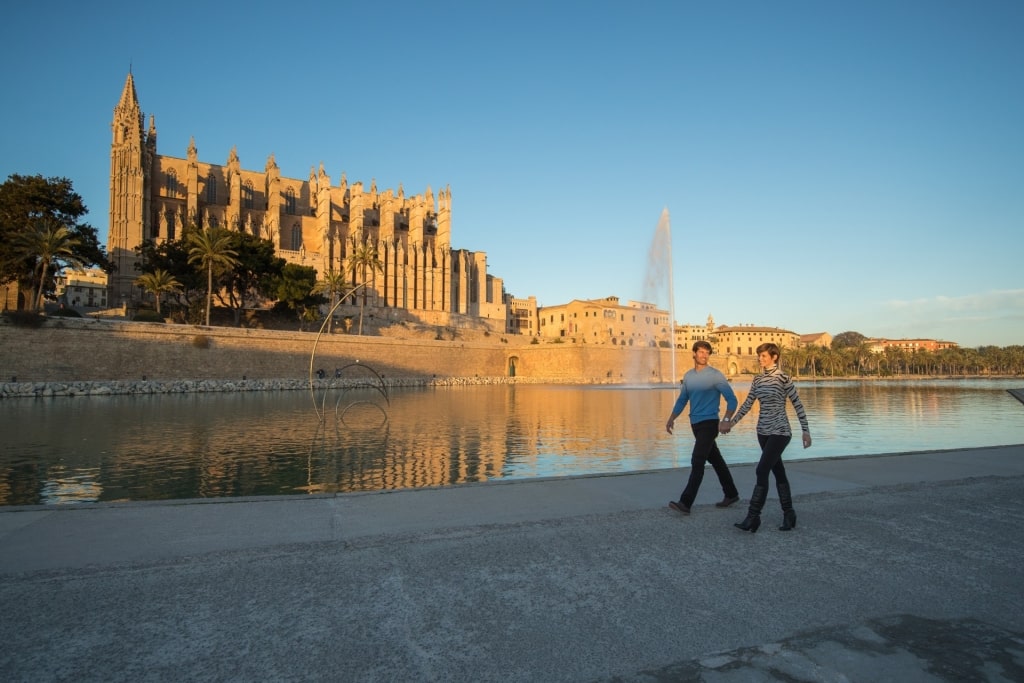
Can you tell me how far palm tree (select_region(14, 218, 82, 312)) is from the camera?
118 feet

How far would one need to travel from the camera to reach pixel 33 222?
38.1 m

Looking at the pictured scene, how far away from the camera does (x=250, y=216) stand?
67.2 m

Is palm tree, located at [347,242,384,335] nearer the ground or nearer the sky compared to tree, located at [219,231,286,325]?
nearer the sky

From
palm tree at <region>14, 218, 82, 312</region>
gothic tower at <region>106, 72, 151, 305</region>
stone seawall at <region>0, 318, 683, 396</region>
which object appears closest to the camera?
palm tree at <region>14, 218, 82, 312</region>

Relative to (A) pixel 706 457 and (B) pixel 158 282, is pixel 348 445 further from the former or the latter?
(B) pixel 158 282

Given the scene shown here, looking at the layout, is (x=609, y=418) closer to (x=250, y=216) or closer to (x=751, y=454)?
(x=751, y=454)

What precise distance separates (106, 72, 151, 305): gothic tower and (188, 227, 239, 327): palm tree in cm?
1107

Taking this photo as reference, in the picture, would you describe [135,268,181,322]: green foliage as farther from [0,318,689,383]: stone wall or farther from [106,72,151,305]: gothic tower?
[106,72,151,305]: gothic tower

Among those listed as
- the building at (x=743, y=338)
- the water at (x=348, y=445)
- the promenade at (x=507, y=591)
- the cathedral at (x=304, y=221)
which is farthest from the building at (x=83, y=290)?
the building at (x=743, y=338)

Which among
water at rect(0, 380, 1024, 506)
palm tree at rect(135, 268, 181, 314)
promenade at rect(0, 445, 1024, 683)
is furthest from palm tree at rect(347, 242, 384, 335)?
promenade at rect(0, 445, 1024, 683)

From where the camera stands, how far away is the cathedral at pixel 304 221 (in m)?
59.1

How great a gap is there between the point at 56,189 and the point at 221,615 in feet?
154

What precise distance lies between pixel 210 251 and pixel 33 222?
11.3 m

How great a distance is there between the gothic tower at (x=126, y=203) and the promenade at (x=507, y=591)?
6015 cm
